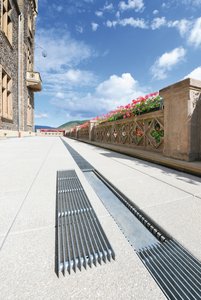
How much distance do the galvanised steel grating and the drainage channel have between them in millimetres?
209

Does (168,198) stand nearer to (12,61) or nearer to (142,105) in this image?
(142,105)

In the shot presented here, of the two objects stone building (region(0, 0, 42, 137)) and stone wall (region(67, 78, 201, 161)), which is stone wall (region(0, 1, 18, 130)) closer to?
stone building (region(0, 0, 42, 137))

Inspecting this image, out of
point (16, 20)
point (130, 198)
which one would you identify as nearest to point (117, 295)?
point (130, 198)

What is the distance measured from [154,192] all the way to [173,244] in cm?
96

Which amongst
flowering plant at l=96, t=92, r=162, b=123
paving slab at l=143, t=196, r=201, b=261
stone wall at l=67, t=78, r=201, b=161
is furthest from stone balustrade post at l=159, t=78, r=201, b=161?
paving slab at l=143, t=196, r=201, b=261

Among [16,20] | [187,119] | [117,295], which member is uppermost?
[16,20]

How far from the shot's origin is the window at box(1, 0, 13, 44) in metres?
9.87

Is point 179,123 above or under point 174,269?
above

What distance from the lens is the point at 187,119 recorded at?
11.1 feet

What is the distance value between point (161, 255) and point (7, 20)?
14722 mm

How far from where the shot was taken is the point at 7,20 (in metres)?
10.8

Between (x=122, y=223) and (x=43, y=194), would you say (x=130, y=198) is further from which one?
(x=43, y=194)

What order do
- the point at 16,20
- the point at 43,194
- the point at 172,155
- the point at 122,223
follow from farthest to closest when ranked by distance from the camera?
the point at 16,20, the point at 172,155, the point at 43,194, the point at 122,223

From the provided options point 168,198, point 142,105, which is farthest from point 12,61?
point 168,198
